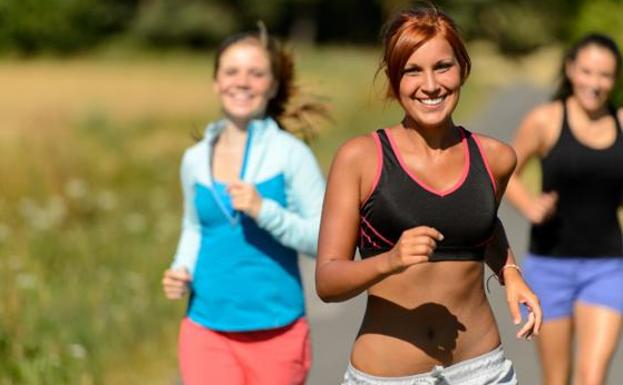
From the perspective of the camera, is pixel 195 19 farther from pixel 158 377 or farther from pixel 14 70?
pixel 158 377

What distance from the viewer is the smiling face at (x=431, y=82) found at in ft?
12.0

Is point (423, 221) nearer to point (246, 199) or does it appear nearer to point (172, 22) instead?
point (246, 199)

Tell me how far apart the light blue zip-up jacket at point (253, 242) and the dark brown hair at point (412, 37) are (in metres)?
1.19

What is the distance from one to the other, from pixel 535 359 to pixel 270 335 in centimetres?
319

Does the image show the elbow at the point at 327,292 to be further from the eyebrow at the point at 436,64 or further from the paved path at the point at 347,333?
the paved path at the point at 347,333

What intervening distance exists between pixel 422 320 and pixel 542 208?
211 centimetres

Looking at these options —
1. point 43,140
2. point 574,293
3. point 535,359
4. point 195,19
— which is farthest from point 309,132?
point 195,19

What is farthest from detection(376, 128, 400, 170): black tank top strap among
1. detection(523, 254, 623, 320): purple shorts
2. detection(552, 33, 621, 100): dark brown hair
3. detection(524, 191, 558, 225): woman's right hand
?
detection(552, 33, 621, 100): dark brown hair

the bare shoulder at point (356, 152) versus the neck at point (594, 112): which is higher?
the bare shoulder at point (356, 152)

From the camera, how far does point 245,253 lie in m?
4.93

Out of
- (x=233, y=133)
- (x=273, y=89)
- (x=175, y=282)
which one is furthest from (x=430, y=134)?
(x=273, y=89)

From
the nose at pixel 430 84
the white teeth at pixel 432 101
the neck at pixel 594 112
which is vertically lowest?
the neck at pixel 594 112

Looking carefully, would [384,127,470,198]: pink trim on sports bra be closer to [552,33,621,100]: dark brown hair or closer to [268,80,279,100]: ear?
[268,80,279,100]: ear

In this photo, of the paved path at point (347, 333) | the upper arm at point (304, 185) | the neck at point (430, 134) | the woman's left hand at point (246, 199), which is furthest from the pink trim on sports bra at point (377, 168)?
the paved path at point (347, 333)
